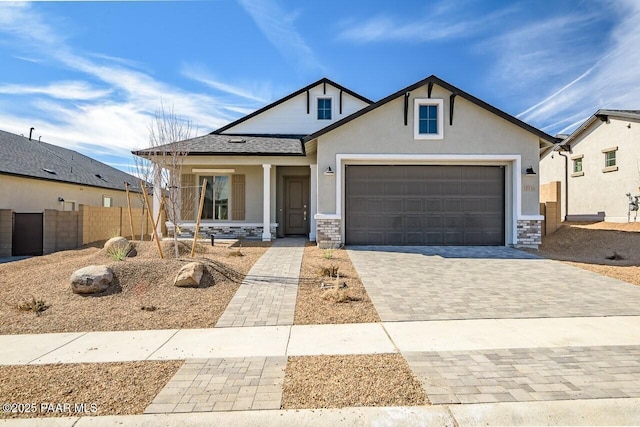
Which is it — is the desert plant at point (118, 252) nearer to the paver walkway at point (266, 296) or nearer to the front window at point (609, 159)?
the paver walkway at point (266, 296)

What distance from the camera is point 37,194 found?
17.2 metres

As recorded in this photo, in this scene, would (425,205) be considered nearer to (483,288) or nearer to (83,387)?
(483,288)

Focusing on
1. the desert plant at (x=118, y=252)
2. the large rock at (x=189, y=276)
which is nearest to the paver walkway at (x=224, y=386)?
the large rock at (x=189, y=276)

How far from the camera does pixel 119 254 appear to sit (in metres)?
8.45

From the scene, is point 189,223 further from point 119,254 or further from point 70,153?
point 70,153

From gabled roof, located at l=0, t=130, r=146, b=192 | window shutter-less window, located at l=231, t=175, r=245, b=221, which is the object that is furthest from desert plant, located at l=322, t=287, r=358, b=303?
gabled roof, located at l=0, t=130, r=146, b=192

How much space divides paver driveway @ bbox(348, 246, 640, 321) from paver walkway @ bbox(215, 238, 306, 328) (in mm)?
1560

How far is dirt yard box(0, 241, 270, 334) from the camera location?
5.41 meters

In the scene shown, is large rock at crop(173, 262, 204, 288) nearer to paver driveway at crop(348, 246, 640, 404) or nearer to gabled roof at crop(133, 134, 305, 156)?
paver driveway at crop(348, 246, 640, 404)

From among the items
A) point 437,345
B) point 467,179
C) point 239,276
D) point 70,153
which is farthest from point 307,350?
point 70,153

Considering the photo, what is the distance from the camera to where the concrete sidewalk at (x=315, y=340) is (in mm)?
4309

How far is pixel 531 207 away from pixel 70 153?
27068 millimetres

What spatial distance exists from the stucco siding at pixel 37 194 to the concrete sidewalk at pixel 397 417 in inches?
665

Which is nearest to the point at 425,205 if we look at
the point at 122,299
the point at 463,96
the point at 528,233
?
the point at 528,233
